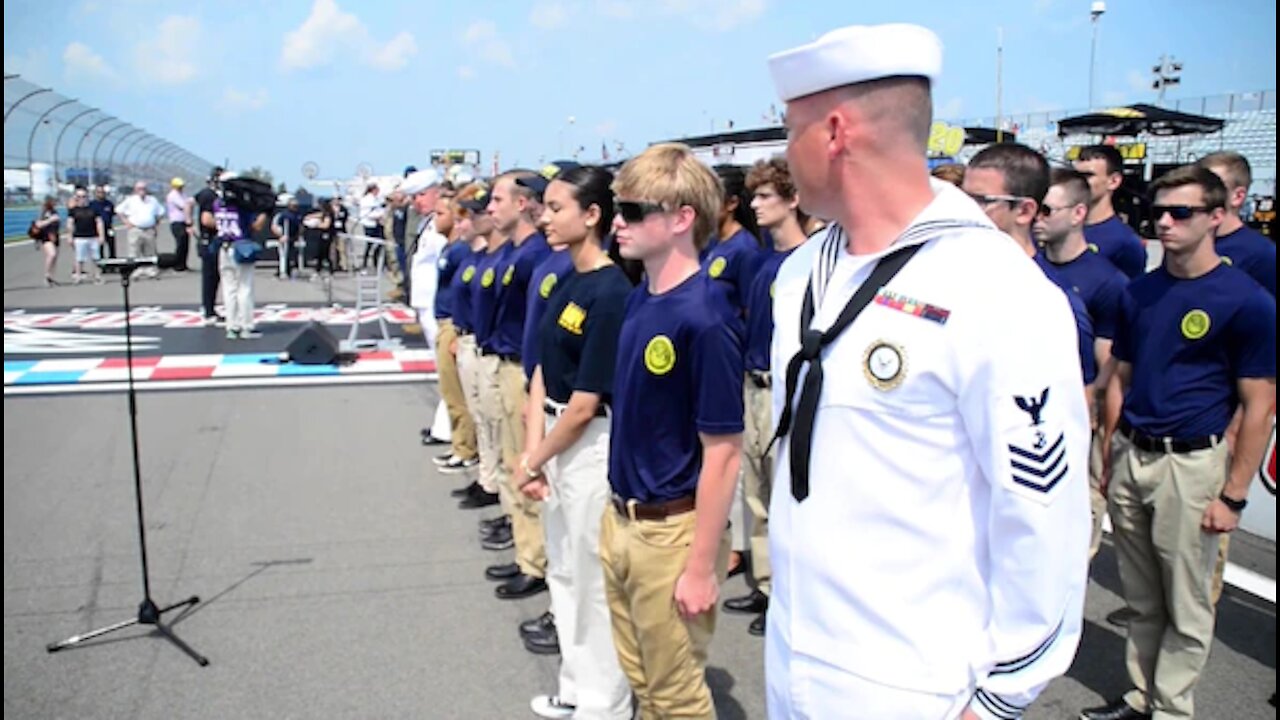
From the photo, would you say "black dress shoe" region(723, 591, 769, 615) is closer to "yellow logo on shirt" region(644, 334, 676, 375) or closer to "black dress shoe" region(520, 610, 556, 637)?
"black dress shoe" region(520, 610, 556, 637)

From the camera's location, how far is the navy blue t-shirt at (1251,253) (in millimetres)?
4398

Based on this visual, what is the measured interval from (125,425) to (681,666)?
7.12 meters

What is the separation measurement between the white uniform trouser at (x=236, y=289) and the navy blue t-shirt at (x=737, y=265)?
28.5 feet

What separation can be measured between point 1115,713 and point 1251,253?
2.46m

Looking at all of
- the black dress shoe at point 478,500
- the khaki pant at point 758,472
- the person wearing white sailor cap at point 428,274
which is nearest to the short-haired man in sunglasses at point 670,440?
the khaki pant at point 758,472

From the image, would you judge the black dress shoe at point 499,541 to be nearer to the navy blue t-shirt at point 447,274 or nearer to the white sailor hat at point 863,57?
the navy blue t-shirt at point 447,274

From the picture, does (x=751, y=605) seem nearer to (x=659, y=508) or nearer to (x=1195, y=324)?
(x=659, y=508)

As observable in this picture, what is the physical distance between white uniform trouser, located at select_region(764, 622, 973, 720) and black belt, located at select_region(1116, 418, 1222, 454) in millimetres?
2297

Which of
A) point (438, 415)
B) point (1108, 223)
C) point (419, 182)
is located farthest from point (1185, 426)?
point (419, 182)

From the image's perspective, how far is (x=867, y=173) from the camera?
60.1 inches

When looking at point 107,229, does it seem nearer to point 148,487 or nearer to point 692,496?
point 148,487

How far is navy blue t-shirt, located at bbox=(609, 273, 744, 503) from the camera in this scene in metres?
2.56

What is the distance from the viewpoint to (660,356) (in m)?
2.63

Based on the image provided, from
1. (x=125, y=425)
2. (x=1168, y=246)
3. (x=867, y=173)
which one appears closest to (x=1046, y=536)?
(x=867, y=173)
